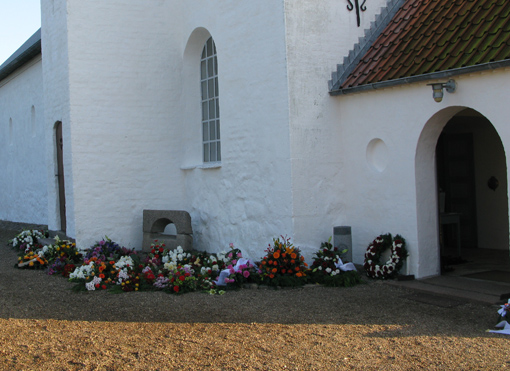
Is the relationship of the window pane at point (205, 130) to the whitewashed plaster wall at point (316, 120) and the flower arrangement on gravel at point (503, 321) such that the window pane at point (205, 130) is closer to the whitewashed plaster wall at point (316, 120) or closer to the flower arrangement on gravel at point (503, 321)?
the whitewashed plaster wall at point (316, 120)

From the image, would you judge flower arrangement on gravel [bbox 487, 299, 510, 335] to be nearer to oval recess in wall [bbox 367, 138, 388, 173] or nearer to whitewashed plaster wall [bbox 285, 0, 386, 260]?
oval recess in wall [bbox 367, 138, 388, 173]

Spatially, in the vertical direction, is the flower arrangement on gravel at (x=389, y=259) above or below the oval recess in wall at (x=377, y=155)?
below

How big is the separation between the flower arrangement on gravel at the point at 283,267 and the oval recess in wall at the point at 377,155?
1752 millimetres

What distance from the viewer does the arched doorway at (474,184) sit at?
33.7ft

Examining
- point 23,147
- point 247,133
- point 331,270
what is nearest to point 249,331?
point 331,270

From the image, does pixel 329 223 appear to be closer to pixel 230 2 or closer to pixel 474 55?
pixel 474 55

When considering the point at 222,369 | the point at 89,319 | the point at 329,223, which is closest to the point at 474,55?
the point at 329,223

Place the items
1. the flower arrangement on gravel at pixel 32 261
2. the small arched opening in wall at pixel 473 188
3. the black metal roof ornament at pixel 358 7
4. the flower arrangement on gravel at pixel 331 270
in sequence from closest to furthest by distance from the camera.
Answer: the flower arrangement on gravel at pixel 331 270
the black metal roof ornament at pixel 358 7
the flower arrangement on gravel at pixel 32 261
the small arched opening in wall at pixel 473 188

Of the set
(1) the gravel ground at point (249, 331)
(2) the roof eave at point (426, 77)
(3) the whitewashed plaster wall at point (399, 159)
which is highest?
(2) the roof eave at point (426, 77)

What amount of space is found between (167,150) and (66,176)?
2.05m

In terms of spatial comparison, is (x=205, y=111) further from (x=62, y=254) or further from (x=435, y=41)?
(x=435, y=41)

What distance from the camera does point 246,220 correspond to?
9.49 meters

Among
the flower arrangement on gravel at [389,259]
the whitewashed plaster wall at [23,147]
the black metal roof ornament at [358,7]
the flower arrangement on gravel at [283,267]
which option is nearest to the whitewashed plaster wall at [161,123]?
the flower arrangement on gravel at [283,267]

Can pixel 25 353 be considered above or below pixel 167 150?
below
